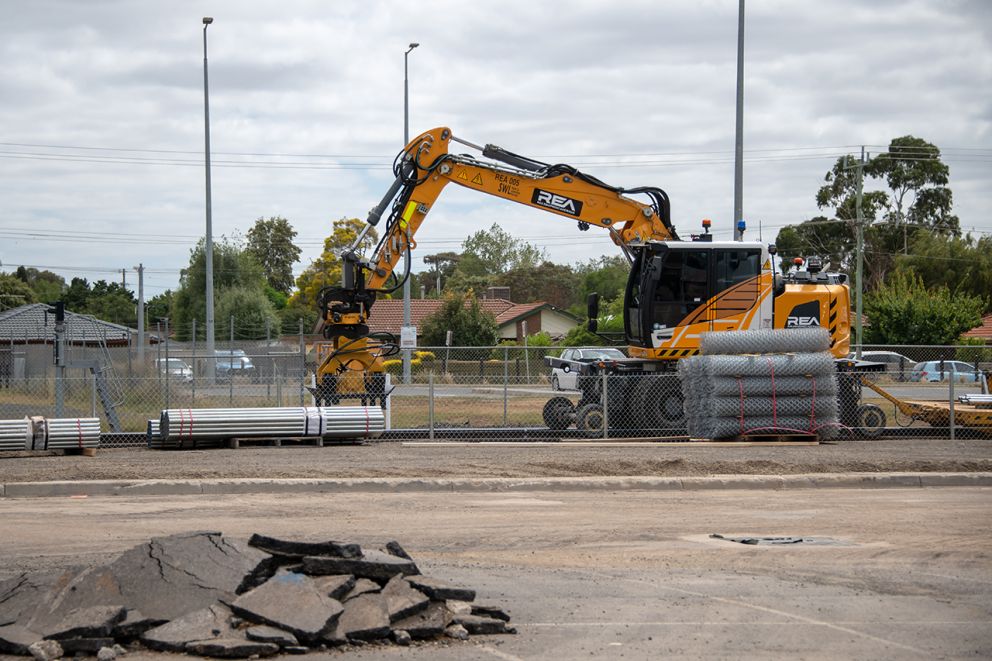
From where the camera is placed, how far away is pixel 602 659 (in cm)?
713

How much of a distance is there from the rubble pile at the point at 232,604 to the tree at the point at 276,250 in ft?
330

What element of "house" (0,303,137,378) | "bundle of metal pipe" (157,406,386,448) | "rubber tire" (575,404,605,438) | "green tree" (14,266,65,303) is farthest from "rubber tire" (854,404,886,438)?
"green tree" (14,266,65,303)

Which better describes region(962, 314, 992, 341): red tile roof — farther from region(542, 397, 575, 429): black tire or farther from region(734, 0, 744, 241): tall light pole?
region(542, 397, 575, 429): black tire

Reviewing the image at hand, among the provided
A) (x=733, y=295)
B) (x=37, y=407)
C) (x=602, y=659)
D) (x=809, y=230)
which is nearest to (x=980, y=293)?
(x=809, y=230)

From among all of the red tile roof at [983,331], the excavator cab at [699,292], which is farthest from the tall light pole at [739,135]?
the red tile roof at [983,331]

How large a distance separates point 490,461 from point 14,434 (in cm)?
765

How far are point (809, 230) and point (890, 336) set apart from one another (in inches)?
1036

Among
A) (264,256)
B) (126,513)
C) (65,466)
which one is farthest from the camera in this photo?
(264,256)

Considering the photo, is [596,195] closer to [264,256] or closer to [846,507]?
[846,507]

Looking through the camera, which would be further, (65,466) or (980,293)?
(980,293)

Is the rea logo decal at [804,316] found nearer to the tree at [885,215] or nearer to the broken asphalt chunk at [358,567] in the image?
the broken asphalt chunk at [358,567]

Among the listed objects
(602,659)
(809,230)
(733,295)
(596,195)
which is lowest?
(602,659)

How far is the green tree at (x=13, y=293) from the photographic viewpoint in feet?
279

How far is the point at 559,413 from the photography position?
21875 millimetres
